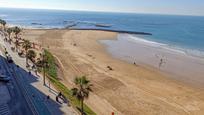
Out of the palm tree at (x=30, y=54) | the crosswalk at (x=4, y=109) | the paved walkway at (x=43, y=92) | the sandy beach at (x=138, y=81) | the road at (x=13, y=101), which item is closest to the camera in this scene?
the crosswalk at (x=4, y=109)

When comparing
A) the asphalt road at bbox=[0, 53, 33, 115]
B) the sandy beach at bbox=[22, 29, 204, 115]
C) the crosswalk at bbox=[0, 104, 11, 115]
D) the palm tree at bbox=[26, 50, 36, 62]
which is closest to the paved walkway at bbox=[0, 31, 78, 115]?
the asphalt road at bbox=[0, 53, 33, 115]

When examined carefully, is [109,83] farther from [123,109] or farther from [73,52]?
[73,52]

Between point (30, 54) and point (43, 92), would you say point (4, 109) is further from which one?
point (30, 54)

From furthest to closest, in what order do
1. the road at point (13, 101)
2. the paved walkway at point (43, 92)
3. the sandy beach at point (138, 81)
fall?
1. the sandy beach at point (138, 81)
2. the paved walkway at point (43, 92)
3. the road at point (13, 101)

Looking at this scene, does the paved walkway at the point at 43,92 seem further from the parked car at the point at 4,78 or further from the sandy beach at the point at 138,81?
the sandy beach at the point at 138,81

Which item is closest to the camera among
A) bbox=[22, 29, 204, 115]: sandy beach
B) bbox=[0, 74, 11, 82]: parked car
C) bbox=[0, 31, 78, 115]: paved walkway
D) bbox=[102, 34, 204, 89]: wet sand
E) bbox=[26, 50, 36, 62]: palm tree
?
bbox=[0, 31, 78, 115]: paved walkway

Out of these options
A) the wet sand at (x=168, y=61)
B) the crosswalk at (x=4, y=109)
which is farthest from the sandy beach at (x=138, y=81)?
the crosswalk at (x=4, y=109)

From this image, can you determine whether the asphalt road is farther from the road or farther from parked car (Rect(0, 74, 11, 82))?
parked car (Rect(0, 74, 11, 82))

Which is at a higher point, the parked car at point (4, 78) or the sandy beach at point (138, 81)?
the parked car at point (4, 78)

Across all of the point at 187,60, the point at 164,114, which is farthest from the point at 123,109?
the point at 187,60
